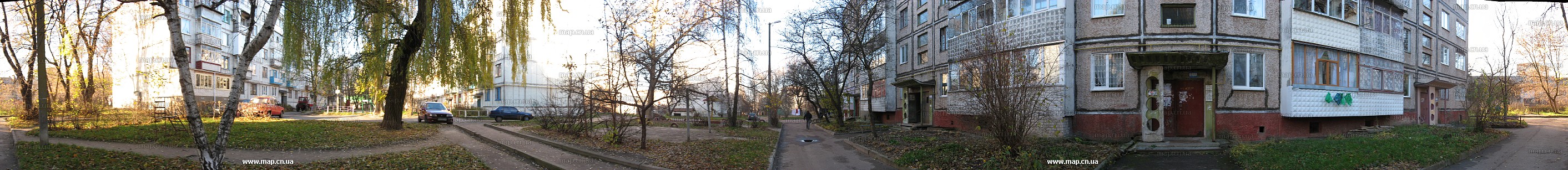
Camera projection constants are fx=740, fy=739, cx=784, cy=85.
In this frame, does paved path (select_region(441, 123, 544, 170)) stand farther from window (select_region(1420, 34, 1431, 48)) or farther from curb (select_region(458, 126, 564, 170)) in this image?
window (select_region(1420, 34, 1431, 48))

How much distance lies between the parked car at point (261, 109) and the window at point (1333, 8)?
96.2 ft

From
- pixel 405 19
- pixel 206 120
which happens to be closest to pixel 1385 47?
Result: pixel 405 19

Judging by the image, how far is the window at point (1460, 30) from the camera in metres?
24.4

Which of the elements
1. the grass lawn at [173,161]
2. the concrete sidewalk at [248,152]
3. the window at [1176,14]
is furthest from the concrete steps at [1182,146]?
the concrete sidewalk at [248,152]

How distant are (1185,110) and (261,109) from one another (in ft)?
98.0

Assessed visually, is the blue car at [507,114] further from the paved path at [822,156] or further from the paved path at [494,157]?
the paved path at [494,157]

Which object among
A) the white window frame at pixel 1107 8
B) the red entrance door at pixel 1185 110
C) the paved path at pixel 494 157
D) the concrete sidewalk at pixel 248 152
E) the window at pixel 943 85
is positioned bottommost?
the paved path at pixel 494 157

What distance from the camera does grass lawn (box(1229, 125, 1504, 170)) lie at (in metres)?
9.65

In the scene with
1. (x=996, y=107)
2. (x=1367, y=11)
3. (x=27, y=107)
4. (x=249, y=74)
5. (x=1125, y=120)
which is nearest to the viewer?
(x=996, y=107)

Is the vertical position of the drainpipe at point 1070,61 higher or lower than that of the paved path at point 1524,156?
higher

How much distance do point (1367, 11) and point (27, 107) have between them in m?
33.1

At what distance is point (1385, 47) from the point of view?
18.0 m

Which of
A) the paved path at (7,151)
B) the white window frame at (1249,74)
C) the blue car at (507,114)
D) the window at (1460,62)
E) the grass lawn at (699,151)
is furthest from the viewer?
the blue car at (507,114)

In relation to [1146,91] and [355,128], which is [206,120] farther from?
[1146,91]
